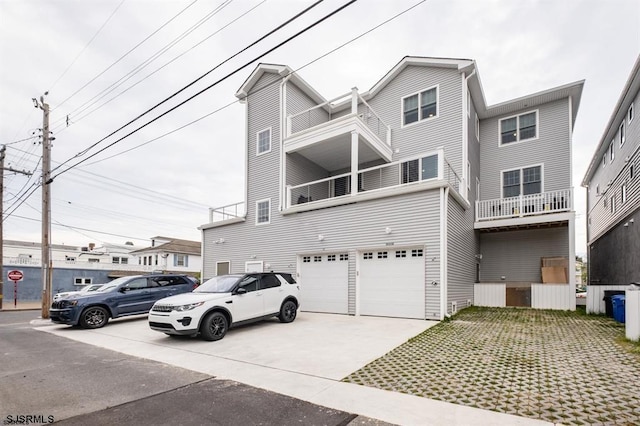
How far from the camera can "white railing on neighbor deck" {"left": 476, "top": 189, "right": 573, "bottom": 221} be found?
1341 cm

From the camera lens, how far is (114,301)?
35.9ft

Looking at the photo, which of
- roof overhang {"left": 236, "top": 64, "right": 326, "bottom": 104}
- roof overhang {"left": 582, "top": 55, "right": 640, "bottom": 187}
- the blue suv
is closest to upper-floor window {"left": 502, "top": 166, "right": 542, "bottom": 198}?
roof overhang {"left": 582, "top": 55, "right": 640, "bottom": 187}

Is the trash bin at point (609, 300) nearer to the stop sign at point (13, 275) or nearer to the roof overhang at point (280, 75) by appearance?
the roof overhang at point (280, 75)

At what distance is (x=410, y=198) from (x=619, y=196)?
11.5m

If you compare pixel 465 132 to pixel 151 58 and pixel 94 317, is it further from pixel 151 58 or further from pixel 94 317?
pixel 94 317

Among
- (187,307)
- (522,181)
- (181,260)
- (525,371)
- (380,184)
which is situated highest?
(522,181)

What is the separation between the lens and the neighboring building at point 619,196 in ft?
41.7

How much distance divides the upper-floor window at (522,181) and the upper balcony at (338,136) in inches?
231

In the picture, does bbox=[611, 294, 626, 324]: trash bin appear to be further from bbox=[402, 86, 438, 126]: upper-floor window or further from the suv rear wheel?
the suv rear wheel

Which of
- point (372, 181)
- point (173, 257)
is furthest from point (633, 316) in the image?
point (173, 257)

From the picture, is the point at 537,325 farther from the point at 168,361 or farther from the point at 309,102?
the point at 309,102

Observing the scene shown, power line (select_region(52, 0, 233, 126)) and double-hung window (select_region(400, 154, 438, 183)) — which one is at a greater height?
power line (select_region(52, 0, 233, 126))

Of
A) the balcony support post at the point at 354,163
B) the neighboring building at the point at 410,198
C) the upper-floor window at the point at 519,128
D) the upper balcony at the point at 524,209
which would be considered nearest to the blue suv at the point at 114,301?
the neighboring building at the point at 410,198

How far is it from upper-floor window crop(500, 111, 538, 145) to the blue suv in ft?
52.9
